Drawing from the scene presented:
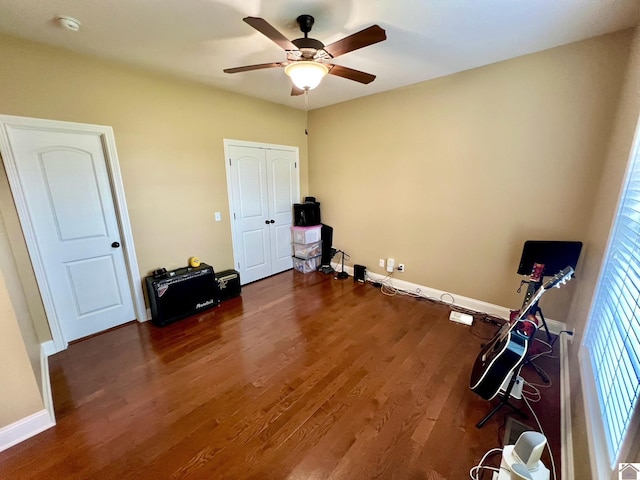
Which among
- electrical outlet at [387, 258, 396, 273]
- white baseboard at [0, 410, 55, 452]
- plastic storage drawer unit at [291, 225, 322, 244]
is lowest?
white baseboard at [0, 410, 55, 452]

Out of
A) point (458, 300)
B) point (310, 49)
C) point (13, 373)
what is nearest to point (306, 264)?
point (458, 300)

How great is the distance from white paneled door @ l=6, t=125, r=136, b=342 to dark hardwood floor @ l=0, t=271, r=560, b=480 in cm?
33

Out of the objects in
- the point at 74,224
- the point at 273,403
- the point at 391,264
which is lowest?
the point at 273,403

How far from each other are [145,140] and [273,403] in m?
2.82

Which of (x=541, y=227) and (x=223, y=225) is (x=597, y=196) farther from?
(x=223, y=225)

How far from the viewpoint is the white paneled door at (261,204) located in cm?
361

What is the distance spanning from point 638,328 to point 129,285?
3.78m

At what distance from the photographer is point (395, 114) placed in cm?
329

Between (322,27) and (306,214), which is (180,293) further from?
(322,27)

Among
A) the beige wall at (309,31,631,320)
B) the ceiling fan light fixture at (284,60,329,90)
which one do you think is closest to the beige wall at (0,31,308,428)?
the beige wall at (309,31,631,320)

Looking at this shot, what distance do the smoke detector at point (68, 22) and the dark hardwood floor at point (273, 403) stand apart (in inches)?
103

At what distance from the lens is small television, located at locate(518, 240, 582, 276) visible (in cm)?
223

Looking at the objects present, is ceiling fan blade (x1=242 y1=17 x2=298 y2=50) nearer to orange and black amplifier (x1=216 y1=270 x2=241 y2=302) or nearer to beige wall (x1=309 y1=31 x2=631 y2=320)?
beige wall (x1=309 y1=31 x2=631 y2=320)

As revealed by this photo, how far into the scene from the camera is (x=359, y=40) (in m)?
1.56
